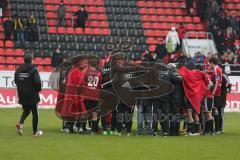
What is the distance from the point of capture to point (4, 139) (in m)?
15.9

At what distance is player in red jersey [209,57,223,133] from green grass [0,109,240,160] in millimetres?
423

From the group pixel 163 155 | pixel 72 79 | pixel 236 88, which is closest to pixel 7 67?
pixel 236 88

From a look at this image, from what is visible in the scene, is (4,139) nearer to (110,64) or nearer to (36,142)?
(36,142)

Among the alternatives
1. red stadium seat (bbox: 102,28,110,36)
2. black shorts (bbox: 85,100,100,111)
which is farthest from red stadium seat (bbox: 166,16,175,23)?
black shorts (bbox: 85,100,100,111)

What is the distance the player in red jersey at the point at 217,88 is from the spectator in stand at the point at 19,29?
56.8 ft

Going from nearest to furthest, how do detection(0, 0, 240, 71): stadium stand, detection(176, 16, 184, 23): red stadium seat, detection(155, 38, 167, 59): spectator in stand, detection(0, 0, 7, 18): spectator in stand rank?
1. detection(155, 38, 167, 59): spectator in stand
2. detection(0, 0, 240, 71): stadium stand
3. detection(0, 0, 7, 18): spectator in stand
4. detection(176, 16, 184, 23): red stadium seat

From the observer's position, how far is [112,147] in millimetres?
14719

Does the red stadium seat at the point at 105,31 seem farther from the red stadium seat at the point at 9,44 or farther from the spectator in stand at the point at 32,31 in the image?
the red stadium seat at the point at 9,44

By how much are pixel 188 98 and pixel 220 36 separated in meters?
19.2

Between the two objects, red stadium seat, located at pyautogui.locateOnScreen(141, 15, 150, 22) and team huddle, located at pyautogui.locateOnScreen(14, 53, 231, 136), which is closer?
team huddle, located at pyautogui.locateOnScreen(14, 53, 231, 136)

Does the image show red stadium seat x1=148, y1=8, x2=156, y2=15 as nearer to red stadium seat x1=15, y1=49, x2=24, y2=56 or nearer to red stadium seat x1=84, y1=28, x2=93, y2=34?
red stadium seat x1=84, y1=28, x2=93, y2=34

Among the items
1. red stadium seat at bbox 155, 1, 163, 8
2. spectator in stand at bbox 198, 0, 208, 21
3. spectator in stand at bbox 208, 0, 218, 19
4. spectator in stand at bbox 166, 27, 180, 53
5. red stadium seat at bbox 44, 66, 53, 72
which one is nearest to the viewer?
red stadium seat at bbox 44, 66, 53, 72

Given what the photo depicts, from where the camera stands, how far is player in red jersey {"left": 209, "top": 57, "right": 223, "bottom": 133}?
1841 centimetres

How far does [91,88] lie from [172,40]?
715 inches
